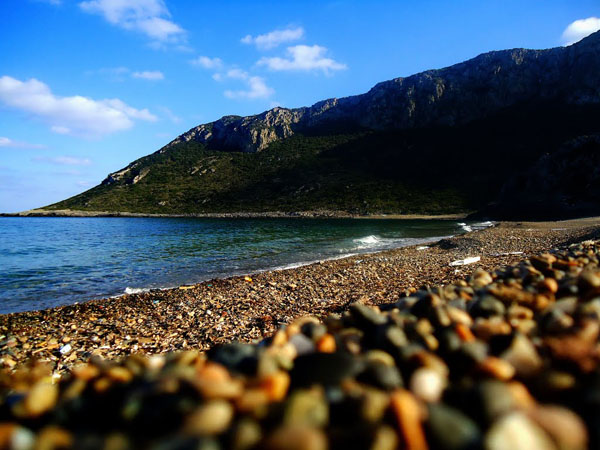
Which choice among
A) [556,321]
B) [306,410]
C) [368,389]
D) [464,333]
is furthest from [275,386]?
[556,321]

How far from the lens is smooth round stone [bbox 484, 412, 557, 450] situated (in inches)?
69.4

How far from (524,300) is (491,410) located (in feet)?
8.59

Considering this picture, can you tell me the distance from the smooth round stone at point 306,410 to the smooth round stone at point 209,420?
14.2 inches

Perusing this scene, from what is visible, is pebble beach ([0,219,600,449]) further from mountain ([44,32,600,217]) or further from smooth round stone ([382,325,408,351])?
mountain ([44,32,600,217])

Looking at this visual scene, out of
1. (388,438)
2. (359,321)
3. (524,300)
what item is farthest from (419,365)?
(524,300)

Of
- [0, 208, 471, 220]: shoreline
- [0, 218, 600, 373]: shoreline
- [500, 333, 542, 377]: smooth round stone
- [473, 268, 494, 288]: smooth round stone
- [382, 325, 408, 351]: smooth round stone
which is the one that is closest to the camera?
[500, 333, 542, 377]: smooth round stone

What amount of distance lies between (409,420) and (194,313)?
28.1 feet

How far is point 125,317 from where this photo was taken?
31.5ft

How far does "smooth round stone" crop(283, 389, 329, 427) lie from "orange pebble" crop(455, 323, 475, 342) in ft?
5.43

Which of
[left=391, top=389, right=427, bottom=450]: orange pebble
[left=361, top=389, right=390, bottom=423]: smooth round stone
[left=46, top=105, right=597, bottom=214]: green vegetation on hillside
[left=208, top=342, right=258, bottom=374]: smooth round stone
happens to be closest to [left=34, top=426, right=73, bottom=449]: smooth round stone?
[left=208, top=342, right=258, bottom=374]: smooth round stone

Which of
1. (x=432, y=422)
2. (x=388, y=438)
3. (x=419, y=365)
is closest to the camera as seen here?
(x=388, y=438)

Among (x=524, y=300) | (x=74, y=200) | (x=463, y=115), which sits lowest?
(x=524, y=300)

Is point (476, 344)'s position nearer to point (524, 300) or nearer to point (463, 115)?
point (524, 300)

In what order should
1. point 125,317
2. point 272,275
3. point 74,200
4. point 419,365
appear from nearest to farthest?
point 419,365 → point 125,317 → point 272,275 → point 74,200
